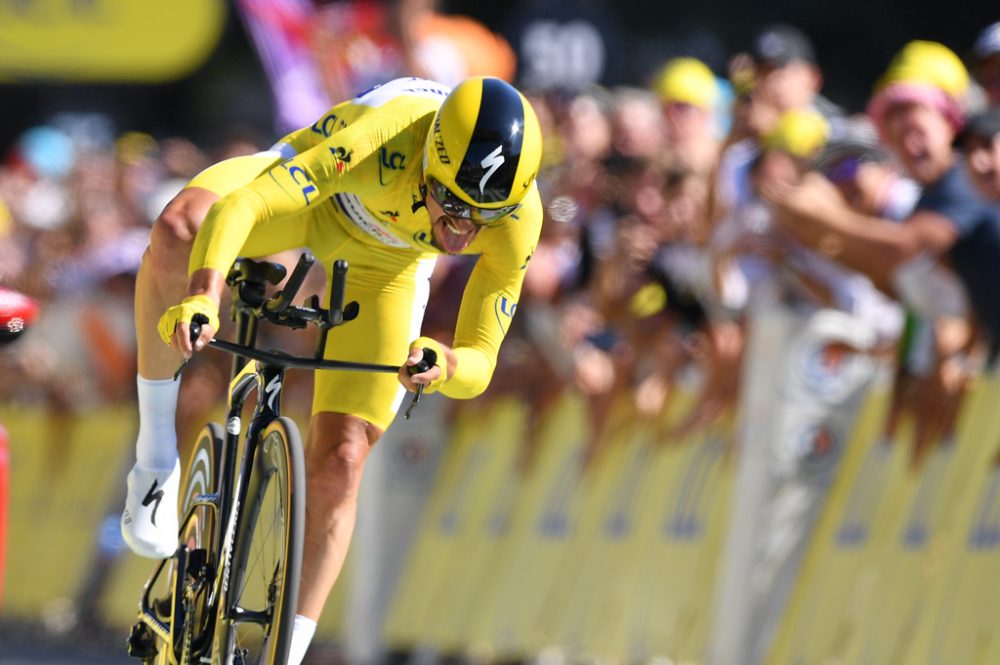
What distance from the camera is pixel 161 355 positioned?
6.46 meters

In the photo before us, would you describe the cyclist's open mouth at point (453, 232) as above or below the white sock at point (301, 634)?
above

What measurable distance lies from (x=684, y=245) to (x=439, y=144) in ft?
10.6

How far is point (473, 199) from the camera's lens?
5.74m

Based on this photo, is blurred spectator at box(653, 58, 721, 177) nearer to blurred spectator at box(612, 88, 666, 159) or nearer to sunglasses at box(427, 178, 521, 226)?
→ blurred spectator at box(612, 88, 666, 159)

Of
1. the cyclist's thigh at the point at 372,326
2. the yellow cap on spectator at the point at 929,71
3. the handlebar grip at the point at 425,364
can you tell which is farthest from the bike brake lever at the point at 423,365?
the yellow cap on spectator at the point at 929,71

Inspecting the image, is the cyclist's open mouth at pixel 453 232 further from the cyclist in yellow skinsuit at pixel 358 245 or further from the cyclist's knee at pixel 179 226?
the cyclist's knee at pixel 179 226

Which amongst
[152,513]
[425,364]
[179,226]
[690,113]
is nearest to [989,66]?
[690,113]

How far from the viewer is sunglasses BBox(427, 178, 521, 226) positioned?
19.0ft

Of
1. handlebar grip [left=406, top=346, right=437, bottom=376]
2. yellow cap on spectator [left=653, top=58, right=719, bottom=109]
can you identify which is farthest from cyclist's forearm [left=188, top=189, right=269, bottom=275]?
yellow cap on spectator [left=653, top=58, right=719, bottom=109]

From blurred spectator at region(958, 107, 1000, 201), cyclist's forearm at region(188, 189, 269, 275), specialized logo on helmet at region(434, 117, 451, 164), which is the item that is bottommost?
cyclist's forearm at region(188, 189, 269, 275)

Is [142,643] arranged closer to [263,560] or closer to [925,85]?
[263,560]

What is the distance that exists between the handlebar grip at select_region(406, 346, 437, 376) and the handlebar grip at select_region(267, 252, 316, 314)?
18.1 inches

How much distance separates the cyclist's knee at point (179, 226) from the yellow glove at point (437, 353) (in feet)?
2.87

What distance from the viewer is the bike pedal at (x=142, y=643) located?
6.45 meters
